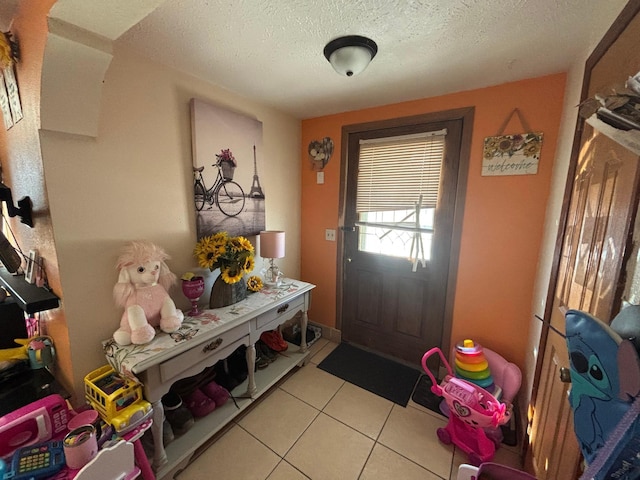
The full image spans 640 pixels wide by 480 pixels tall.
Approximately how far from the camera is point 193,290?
155 centimetres

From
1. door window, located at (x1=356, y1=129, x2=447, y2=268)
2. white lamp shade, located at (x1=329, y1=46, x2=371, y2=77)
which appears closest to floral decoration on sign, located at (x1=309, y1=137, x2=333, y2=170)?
door window, located at (x1=356, y1=129, x2=447, y2=268)

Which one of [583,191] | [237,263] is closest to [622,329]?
[583,191]

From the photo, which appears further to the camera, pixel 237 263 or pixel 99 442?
pixel 237 263

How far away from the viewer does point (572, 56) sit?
4.30 ft

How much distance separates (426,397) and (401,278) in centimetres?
90

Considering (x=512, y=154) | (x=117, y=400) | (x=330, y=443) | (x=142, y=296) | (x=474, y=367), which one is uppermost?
(x=512, y=154)

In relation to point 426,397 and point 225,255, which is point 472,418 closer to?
point 426,397

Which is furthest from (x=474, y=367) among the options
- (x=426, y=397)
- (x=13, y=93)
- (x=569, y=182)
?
(x=13, y=93)

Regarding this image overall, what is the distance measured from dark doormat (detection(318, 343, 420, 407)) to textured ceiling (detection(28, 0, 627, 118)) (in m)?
2.22

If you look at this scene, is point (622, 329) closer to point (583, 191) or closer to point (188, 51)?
point (583, 191)

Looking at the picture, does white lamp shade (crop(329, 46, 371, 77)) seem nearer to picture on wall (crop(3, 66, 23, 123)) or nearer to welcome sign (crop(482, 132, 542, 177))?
welcome sign (crop(482, 132, 542, 177))

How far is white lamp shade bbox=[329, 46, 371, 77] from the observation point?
47.6 inches

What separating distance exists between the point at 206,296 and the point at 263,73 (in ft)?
5.03

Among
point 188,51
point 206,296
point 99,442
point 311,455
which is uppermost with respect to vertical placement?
point 188,51
